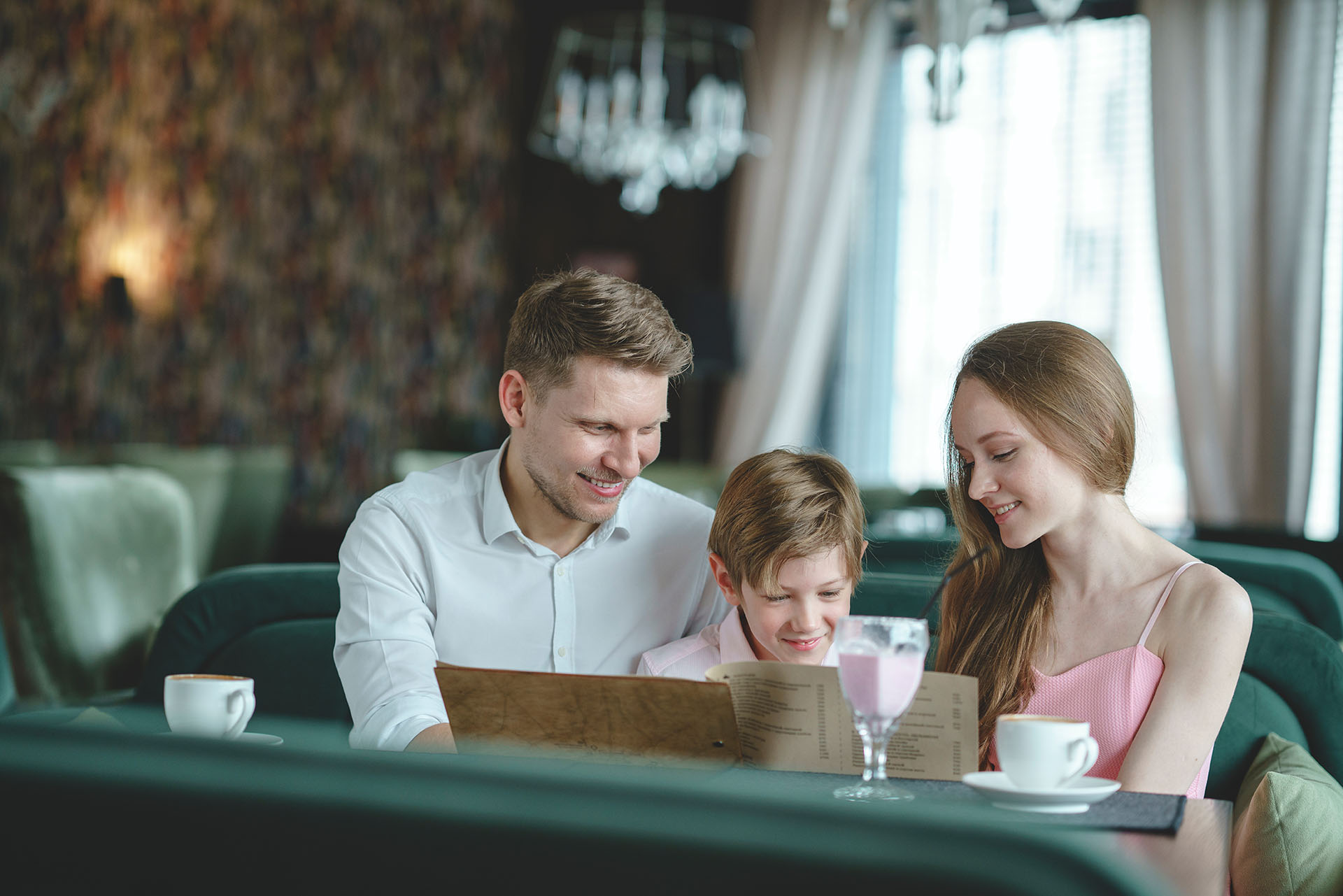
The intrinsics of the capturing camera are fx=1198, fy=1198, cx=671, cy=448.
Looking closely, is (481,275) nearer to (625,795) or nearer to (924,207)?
(924,207)

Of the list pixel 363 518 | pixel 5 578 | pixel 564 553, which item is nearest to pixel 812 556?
pixel 564 553

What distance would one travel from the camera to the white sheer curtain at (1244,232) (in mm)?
4480

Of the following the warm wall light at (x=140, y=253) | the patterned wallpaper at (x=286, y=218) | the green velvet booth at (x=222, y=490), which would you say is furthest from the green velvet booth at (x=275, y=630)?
the warm wall light at (x=140, y=253)

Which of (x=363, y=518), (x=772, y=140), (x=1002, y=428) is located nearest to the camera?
(x=1002, y=428)

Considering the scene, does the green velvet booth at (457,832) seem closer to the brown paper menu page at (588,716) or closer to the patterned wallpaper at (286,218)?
the brown paper menu page at (588,716)

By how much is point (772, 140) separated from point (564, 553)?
173 inches

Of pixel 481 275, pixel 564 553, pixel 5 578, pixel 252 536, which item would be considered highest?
pixel 481 275

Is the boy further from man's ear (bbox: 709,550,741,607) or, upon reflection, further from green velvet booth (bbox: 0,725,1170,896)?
green velvet booth (bbox: 0,725,1170,896)

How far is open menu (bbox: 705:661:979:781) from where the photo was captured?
1149 mm

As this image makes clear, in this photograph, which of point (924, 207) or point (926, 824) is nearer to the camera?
point (926, 824)

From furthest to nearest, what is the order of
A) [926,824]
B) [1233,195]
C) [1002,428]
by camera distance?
[1233,195]
[1002,428]
[926,824]

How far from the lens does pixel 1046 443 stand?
4.63 feet

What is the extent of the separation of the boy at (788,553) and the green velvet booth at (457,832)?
949 mm

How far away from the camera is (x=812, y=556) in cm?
143
